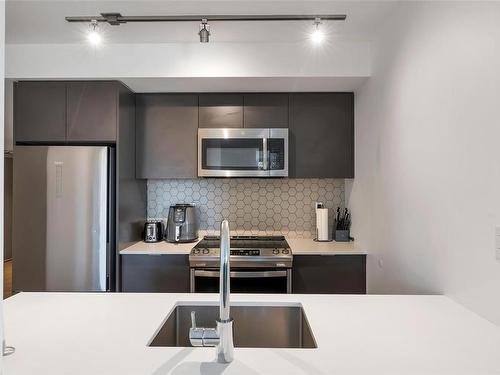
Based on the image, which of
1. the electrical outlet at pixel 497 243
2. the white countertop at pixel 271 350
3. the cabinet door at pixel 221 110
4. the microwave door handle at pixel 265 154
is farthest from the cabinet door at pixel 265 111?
the electrical outlet at pixel 497 243

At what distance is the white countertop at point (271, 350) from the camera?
93 cm

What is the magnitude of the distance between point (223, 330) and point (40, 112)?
8.26ft

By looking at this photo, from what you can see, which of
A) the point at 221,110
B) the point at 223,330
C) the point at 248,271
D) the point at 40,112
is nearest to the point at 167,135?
the point at 221,110

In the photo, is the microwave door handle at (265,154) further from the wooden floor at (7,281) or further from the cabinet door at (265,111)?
the wooden floor at (7,281)

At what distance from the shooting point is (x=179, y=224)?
3045mm

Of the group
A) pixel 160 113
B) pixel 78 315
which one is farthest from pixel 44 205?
pixel 78 315

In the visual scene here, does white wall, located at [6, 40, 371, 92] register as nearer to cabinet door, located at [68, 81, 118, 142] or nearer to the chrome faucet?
cabinet door, located at [68, 81, 118, 142]

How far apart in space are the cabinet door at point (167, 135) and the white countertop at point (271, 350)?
1.65 meters

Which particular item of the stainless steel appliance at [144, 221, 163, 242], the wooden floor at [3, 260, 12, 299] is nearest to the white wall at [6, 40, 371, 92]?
the stainless steel appliance at [144, 221, 163, 242]

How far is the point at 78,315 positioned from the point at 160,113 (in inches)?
80.9

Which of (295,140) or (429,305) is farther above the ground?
(295,140)

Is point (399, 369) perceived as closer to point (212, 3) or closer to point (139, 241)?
point (212, 3)

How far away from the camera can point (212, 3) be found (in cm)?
205

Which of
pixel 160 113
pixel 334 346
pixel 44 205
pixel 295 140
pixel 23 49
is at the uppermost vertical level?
pixel 23 49
